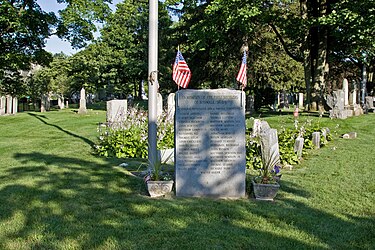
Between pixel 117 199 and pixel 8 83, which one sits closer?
pixel 117 199

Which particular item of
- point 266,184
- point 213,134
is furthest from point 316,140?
point 213,134

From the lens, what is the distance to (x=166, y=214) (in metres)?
5.11

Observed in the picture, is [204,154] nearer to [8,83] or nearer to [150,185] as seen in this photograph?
[150,185]

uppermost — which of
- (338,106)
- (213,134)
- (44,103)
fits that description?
(44,103)

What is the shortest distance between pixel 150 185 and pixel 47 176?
257 cm

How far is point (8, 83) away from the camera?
89.3 ft

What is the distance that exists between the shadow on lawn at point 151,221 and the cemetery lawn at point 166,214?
11mm

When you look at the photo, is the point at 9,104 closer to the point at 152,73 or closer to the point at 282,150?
the point at 282,150

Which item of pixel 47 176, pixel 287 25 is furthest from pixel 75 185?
pixel 287 25

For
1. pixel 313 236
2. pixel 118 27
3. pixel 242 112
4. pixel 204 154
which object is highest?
pixel 118 27

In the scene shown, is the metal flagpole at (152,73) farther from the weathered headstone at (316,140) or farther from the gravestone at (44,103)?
the gravestone at (44,103)

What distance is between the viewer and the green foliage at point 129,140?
10305 millimetres

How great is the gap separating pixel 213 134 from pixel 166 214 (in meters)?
1.58

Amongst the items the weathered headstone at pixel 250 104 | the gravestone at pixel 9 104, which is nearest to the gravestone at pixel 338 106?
the weathered headstone at pixel 250 104
